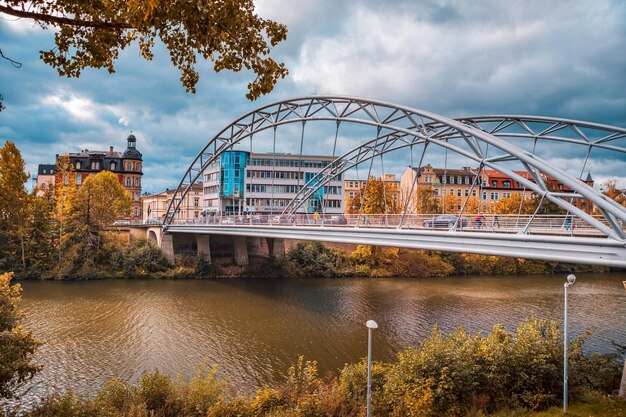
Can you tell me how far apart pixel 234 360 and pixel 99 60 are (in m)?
14.1

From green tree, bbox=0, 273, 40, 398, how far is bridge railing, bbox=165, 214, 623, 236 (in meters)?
14.4

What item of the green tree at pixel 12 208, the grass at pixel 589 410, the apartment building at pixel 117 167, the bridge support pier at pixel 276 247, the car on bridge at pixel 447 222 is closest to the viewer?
the grass at pixel 589 410

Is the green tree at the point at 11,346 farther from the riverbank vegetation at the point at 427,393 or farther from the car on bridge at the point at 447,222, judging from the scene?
the car on bridge at the point at 447,222

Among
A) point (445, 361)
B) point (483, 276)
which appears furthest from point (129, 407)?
point (483, 276)

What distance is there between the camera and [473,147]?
15859 millimetres

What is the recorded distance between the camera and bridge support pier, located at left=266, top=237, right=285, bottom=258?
155 ft

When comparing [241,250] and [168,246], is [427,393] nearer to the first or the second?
[241,250]

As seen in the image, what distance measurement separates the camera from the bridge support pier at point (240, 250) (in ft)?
152

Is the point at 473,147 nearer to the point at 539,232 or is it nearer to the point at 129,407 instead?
the point at 539,232

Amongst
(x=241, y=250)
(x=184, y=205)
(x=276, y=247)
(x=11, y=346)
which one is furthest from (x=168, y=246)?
(x=11, y=346)

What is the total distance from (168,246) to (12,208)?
14.9 metres

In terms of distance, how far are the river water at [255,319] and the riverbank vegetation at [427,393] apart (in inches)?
128

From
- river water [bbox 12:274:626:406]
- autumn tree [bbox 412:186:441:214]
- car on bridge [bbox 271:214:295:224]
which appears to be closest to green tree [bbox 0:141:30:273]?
river water [bbox 12:274:626:406]

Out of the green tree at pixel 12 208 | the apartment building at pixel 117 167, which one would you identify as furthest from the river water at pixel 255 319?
the apartment building at pixel 117 167
